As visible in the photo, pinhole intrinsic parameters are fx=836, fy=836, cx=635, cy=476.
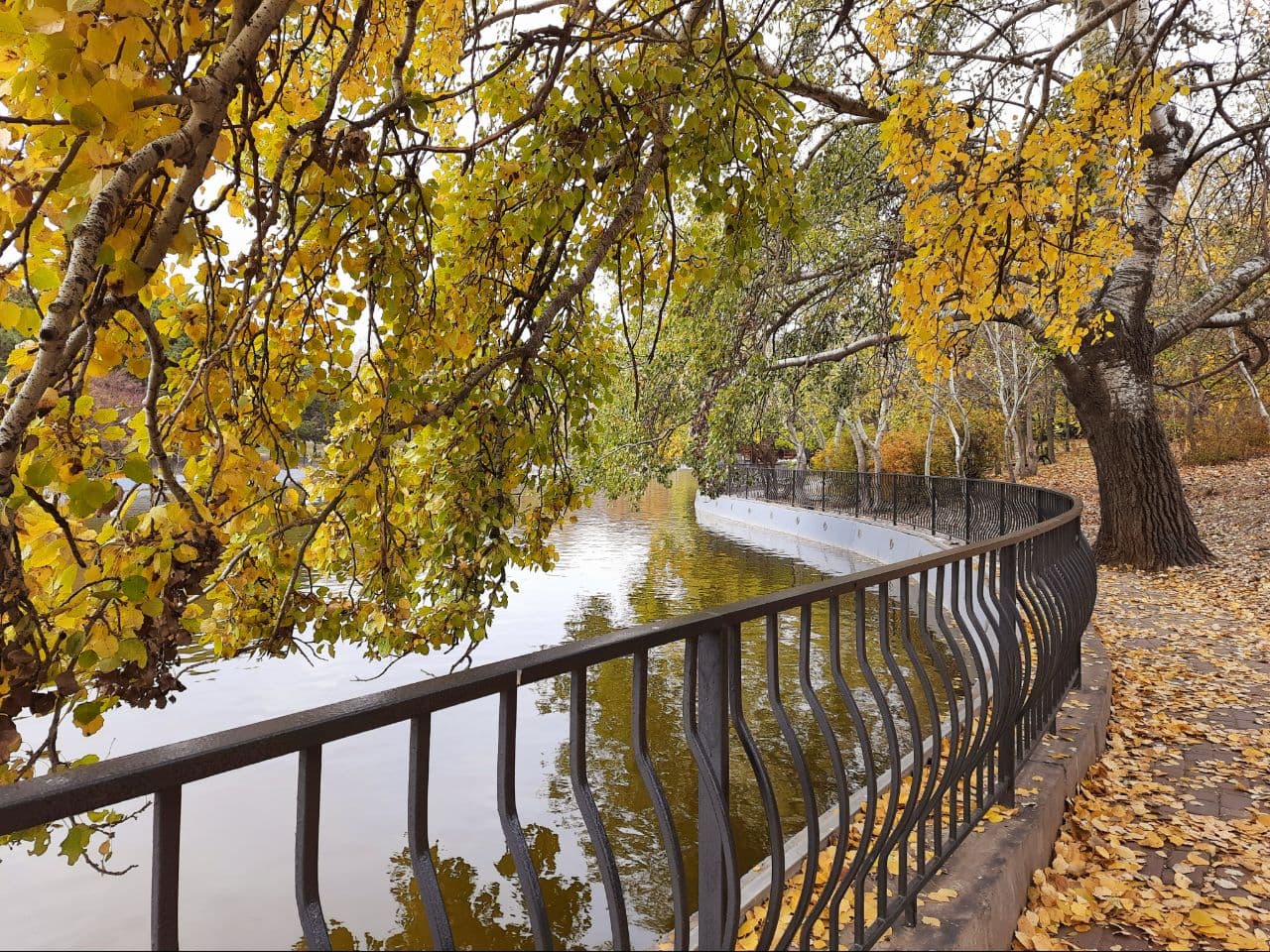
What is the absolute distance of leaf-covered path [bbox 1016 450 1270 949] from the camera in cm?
292

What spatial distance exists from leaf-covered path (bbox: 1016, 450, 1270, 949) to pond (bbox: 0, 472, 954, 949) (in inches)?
81.2

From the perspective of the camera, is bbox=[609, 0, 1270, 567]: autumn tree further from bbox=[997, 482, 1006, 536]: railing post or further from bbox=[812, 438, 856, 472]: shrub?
bbox=[812, 438, 856, 472]: shrub

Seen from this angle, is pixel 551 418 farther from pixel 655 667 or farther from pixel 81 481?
pixel 655 667

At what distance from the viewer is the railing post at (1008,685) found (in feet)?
10.8

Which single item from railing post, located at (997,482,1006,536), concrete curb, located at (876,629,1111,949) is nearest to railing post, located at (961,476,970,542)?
railing post, located at (997,482,1006,536)

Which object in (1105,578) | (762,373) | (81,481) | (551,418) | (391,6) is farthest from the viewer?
(1105,578)

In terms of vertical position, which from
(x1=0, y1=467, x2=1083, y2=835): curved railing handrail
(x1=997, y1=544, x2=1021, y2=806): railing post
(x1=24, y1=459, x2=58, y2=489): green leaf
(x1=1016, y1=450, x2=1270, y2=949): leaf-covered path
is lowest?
(x1=1016, y1=450, x2=1270, y2=949): leaf-covered path

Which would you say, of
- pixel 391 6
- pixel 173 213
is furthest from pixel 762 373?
pixel 173 213

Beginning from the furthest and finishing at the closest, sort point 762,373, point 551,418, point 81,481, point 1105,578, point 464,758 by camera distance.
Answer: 1. point 1105,578
2. point 762,373
3. point 464,758
4. point 551,418
5. point 81,481

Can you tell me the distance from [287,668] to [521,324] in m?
8.54

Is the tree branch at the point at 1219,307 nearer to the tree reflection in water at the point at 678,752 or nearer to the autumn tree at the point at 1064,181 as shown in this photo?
the autumn tree at the point at 1064,181

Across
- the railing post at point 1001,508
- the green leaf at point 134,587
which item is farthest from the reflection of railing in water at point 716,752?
the railing post at point 1001,508

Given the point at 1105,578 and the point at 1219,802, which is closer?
the point at 1219,802

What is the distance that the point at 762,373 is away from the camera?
31.3ft
